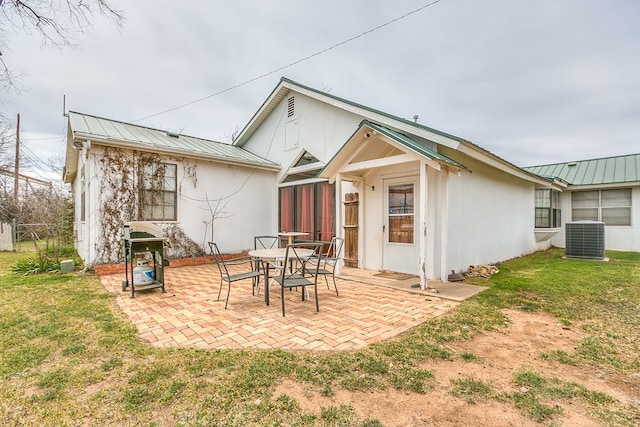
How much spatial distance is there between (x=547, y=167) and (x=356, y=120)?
12571mm

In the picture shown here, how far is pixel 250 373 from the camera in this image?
246 centimetres

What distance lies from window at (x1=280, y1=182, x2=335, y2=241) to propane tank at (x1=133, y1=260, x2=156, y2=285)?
4.51 meters

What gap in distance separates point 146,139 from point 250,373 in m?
7.71

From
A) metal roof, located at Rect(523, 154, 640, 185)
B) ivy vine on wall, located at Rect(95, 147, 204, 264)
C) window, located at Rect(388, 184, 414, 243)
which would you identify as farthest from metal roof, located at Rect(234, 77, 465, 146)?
metal roof, located at Rect(523, 154, 640, 185)

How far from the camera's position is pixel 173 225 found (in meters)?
8.24

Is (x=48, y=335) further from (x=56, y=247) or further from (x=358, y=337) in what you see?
(x=56, y=247)

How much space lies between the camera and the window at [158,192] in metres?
7.80

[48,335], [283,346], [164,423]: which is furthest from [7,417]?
[283,346]

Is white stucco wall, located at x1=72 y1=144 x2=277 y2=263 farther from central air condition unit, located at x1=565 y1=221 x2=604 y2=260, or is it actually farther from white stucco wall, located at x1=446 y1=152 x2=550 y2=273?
central air condition unit, located at x1=565 y1=221 x2=604 y2=260

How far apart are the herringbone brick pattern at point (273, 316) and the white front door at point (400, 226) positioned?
1.48 meters

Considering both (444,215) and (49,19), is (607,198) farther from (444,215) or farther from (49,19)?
(49,19)

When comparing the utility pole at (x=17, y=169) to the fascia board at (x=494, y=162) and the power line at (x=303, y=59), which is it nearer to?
the power line at (x=303, y=59)

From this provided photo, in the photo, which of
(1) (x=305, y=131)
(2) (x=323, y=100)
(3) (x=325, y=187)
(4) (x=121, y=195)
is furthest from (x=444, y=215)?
(4) (x=121, y=195)

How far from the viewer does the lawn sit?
196cm
